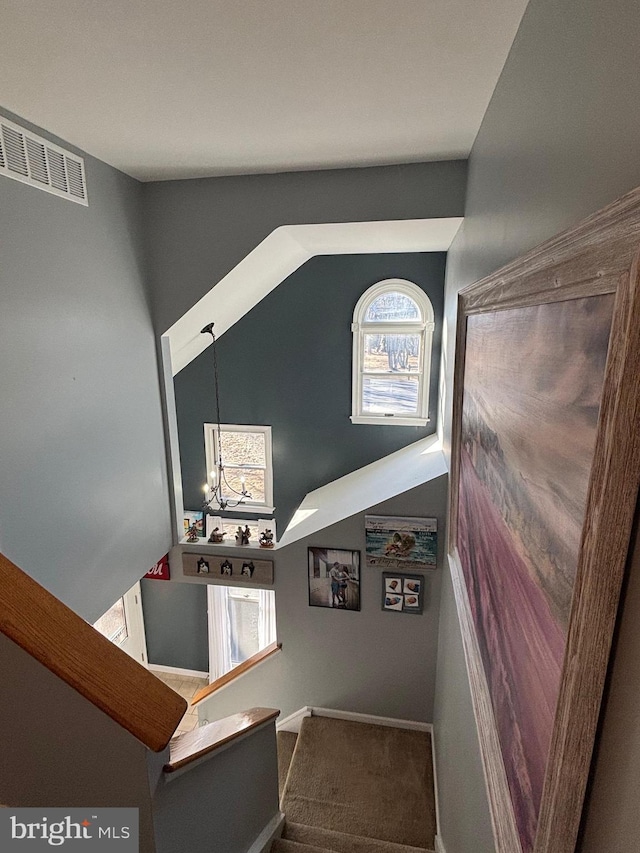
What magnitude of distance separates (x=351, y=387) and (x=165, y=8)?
3476 millimetres

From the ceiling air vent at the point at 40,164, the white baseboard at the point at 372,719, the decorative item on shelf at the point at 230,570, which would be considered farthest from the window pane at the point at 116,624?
the ceiling air vent at the point at 40,164

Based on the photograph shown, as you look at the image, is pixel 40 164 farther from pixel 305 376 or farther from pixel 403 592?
pixel 403 592

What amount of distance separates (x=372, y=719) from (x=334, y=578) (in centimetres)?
111

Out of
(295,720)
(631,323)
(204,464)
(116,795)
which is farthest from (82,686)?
(204,464)

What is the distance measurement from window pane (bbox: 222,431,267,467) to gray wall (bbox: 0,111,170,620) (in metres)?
1.81

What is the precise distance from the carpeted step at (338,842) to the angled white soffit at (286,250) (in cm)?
296

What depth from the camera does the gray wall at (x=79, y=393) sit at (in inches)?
A: 79.6

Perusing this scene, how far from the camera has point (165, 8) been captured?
50.2 inches

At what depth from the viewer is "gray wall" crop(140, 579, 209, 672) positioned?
5.40 m

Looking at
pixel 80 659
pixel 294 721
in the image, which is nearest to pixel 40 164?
pixel 80 659

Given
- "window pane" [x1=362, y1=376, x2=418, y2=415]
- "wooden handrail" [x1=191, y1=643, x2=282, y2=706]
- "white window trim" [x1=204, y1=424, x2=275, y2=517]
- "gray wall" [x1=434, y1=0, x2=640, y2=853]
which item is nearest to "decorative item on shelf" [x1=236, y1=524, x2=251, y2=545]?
"wooden handrail" [x1=191, y1=643, x2=282, y2=706]

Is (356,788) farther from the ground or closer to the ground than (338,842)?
closer to the ground

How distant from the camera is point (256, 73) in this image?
1604 mm

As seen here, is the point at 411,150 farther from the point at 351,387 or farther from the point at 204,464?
the point at 204,464
